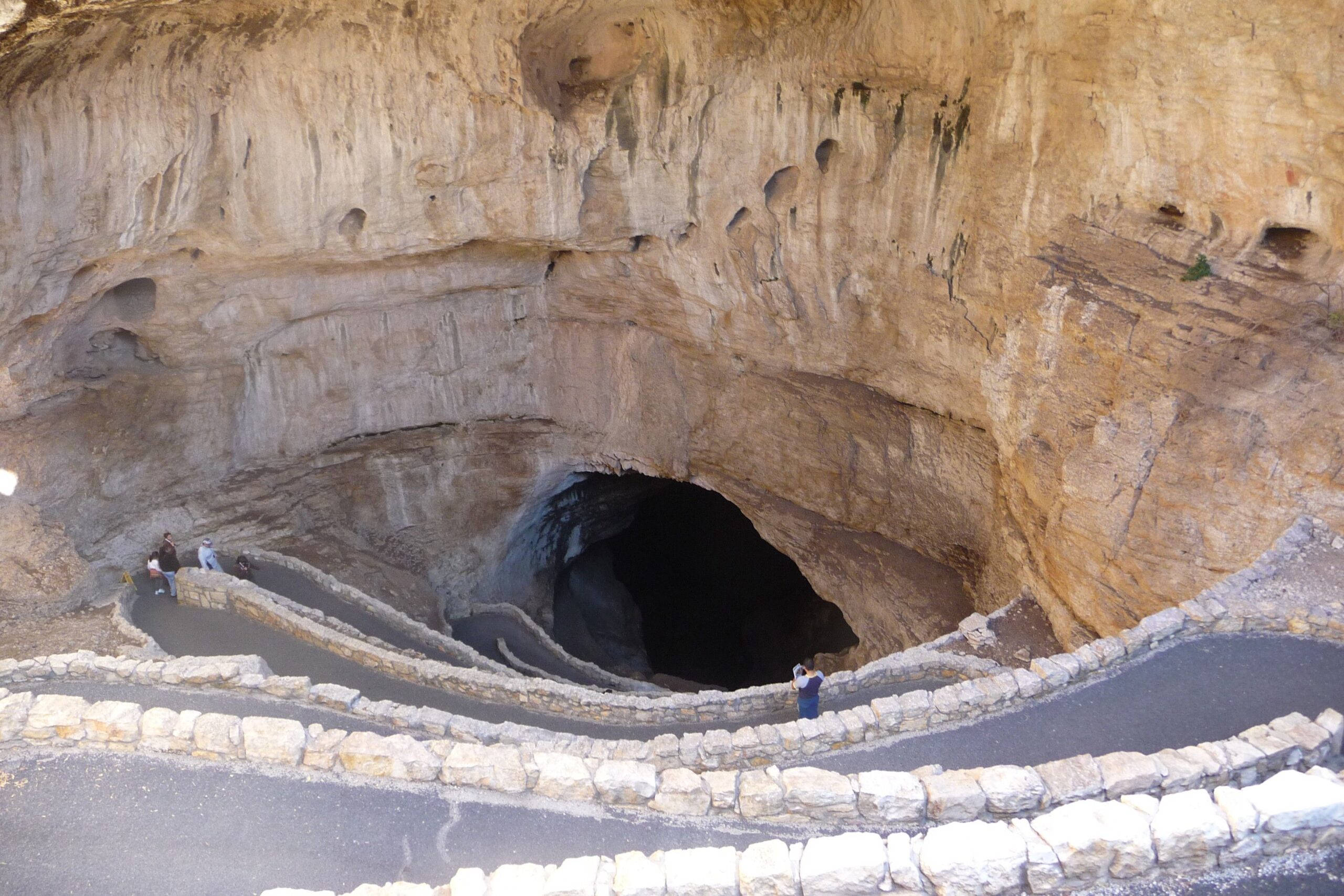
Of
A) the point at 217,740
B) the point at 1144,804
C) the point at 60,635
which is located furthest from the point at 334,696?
the point at 1144,804

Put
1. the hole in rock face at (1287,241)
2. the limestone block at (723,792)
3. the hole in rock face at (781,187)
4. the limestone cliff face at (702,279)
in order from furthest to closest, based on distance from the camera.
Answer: the hole in rock face at (781,187) < the limestone cliff face at (702,279) < the hole in rock face at (1287,241) < the limestone block at (723,792)

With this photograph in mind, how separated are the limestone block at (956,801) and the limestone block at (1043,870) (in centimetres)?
79

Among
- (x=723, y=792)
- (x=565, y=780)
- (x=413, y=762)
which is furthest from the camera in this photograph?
(x=413, y=762)

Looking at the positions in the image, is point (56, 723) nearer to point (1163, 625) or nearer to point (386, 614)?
point (386, 614)

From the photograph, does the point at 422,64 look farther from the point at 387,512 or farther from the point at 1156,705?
the point at 1156,705

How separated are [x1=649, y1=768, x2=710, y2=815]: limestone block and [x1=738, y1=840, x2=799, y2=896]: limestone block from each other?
93cm

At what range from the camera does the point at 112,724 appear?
20.4 ft

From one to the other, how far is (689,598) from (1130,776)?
15.1 m

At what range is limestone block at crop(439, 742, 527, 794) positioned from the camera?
5809 millimetres

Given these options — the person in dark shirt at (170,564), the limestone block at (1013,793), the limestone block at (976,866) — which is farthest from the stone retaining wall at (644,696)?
the limestone block at (976,866)

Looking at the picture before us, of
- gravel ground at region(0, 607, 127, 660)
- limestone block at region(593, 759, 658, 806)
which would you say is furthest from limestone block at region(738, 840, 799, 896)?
gravel ground at region(0, 607, 127, 660)

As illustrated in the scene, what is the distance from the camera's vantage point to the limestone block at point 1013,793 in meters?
5.28

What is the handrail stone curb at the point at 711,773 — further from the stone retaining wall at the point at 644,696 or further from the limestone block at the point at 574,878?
the stone retaining wall at the point at 644,696

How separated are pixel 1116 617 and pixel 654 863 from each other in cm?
666
